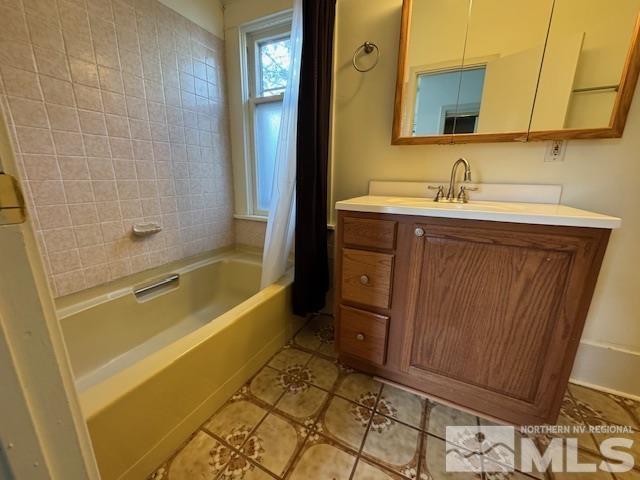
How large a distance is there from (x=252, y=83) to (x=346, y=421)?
2024mm

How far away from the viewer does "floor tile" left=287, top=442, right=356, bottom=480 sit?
87 cm

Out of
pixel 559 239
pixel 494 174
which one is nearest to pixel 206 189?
pixel 494 174

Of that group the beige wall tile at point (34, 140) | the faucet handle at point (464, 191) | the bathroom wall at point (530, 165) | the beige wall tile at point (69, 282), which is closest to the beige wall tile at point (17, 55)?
the beige wall tile at point (34, 140)

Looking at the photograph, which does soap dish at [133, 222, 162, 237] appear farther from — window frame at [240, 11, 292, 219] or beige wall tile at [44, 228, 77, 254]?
window frame at [240, 11, 292, 219]

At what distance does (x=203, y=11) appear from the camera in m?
1.56

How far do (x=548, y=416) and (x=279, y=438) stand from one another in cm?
98

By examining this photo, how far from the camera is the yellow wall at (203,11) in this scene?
144 centimetres

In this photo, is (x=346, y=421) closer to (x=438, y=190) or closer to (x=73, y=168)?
(x=438, y=190)

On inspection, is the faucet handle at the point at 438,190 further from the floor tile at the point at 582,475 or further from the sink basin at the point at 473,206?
the floor tile at the point at 582,475

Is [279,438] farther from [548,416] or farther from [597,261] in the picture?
[597,261]

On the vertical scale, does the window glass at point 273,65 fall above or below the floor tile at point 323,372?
above

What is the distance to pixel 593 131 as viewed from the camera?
103cm

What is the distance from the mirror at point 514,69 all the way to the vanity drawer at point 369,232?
1.89 ft

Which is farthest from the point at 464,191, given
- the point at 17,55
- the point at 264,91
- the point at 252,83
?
the point at 17,55
